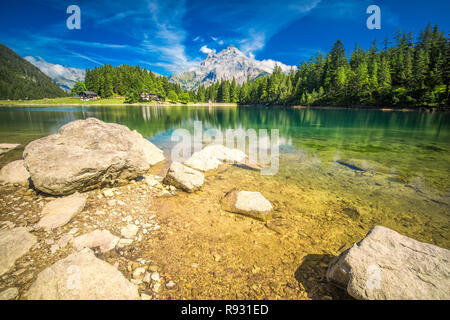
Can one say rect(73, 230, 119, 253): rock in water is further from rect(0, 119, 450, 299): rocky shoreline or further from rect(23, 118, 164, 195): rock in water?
rect(23, 118, 164, 195): rock in water

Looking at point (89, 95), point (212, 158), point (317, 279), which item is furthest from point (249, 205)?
point (89, 95)

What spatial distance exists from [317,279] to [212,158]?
26.9 feet

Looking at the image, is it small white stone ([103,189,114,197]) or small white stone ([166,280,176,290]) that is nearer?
small white stone ([166,280,176,290])

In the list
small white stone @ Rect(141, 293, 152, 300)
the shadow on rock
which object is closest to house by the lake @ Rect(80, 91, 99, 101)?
small white stone @ Rect(141, 293, 152, 300)

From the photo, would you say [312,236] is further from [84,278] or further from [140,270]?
[84,278]

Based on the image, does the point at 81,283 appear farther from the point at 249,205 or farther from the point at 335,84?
the point at 335,84

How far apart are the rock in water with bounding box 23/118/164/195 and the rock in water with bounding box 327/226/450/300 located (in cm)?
763

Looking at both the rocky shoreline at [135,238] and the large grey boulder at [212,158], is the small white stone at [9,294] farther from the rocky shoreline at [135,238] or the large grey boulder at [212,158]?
the large grey boulder at [212,158]

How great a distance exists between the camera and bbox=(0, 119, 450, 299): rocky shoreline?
10.7 ft

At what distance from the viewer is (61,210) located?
18.0 feet
